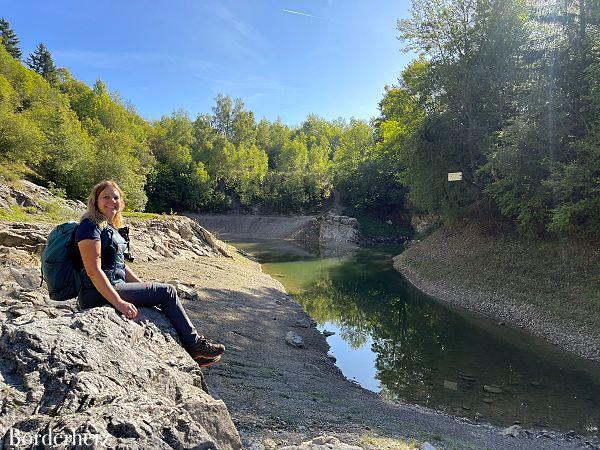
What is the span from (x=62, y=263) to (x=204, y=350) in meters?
2.02

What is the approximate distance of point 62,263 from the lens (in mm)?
4285

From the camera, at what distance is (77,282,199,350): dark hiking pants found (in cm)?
445

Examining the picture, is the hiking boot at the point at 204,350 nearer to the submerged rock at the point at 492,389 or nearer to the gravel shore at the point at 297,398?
the gravel shore at the point at 297,398

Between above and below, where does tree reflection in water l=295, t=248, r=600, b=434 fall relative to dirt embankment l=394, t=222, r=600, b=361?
below

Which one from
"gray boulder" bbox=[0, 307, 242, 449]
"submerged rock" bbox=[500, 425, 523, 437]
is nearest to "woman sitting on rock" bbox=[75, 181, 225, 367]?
"gray boulder" bbox=[0, 307, 242, 449]

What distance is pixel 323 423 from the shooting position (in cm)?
715

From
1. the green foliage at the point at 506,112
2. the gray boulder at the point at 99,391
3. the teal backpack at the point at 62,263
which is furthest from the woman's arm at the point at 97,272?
the green foliage at the point at 506,112

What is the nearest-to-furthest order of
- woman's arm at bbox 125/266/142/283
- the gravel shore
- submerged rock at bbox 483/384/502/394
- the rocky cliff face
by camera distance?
the rocky cliff face, woman's arm at bbox 125/266/142/283, the gravel shore, submerged rock at bbox 483/384/502/394

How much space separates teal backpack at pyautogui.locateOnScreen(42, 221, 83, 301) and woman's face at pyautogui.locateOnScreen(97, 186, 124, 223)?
350mm

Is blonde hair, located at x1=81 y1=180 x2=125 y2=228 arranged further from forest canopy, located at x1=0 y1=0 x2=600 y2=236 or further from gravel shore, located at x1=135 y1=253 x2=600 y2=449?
forest canopy, located at x1=0 y1=0 x2=600 y2=236

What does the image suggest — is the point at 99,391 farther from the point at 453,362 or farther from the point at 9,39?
the point at 9,39

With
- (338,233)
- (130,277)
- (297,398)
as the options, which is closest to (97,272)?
(130,277)

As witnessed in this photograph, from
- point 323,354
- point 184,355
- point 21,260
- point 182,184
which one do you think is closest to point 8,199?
point 21,260

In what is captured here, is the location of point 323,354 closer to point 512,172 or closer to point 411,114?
point 512,172
